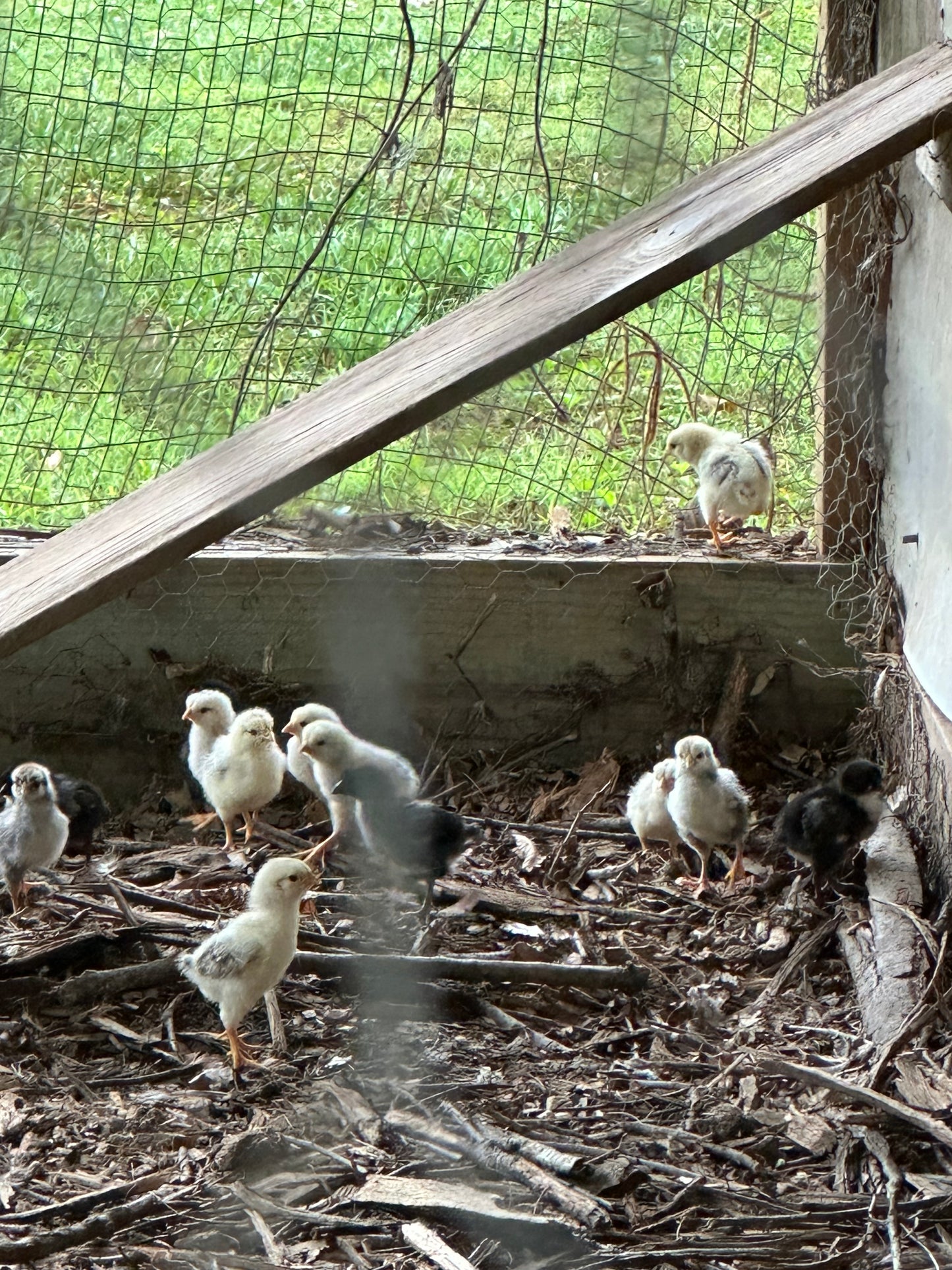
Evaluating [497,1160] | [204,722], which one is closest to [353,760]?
[204,722]

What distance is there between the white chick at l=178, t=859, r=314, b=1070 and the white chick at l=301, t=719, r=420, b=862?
1.45 feet

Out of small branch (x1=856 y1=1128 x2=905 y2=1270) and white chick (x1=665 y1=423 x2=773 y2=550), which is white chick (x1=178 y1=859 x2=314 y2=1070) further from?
white chick (x1=665 y1=423 x2=773 y2=550)

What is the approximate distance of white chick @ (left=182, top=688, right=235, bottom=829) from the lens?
9.39ft

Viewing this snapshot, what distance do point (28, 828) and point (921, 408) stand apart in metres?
1.94

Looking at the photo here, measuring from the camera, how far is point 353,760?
2625 millimetres

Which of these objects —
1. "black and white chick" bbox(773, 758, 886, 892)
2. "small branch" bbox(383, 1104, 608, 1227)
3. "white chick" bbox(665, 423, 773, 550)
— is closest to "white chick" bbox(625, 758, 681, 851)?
"black and white chick" bbox(773, 758, 886, 892)

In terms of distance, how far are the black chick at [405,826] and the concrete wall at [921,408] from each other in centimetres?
95

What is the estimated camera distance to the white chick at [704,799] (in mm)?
2678

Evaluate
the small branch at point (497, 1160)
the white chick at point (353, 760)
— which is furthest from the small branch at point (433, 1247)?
the white chick at point (353, 760)

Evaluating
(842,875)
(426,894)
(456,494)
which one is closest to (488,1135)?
(426,894)

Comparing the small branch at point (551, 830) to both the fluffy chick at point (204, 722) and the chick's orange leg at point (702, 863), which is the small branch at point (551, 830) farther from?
the fluffy chick at point (204, 722)

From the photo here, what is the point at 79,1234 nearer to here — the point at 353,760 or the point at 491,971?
the point at 491,971

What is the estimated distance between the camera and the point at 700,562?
312 cm

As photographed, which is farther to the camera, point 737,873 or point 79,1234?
point 737,873
